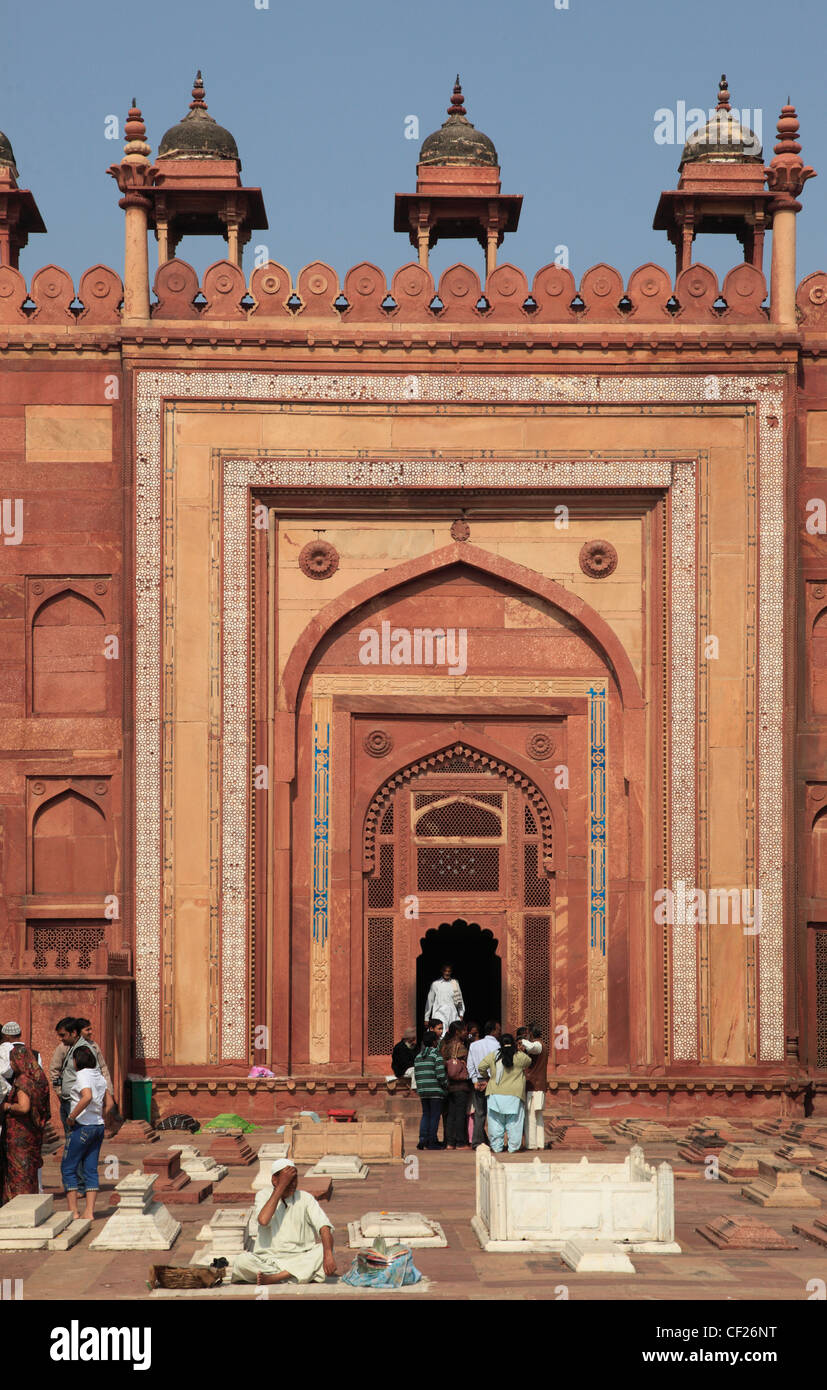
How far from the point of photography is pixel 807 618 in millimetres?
15945

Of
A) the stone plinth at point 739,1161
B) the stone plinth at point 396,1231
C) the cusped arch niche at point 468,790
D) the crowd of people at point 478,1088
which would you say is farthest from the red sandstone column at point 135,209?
the stone plinth at point 396,1231

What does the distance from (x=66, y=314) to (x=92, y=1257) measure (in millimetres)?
8899

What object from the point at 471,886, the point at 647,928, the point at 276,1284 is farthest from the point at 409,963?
the point at 276,1284

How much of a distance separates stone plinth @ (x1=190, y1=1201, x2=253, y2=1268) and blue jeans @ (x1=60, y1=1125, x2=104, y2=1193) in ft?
2.85

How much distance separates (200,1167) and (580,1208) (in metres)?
3.40

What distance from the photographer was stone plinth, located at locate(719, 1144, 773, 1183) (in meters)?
12.4

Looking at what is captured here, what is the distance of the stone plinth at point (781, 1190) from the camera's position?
1123cm

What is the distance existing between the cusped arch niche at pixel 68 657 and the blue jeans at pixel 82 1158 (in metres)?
5.79

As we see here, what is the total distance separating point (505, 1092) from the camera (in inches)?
512

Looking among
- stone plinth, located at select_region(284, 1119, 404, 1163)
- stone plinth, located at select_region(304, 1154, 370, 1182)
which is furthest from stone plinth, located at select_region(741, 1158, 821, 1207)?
stone plinth, located at select_region(284, 1119, 404, 1163)

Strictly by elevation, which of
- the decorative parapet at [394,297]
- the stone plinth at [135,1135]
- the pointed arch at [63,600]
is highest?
the decorative parapet at [394,297]

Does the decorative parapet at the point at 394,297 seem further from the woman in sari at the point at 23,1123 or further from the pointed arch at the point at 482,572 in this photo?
the woman in sari at the point at 23,1123

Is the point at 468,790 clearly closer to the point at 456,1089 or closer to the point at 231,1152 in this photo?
the point at 456,1089

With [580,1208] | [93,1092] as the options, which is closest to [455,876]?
[93,1092]
